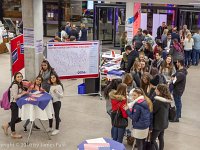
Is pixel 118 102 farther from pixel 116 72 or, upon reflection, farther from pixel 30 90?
pixel 116 72

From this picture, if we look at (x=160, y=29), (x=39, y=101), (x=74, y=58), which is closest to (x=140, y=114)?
(x=39, y=101)

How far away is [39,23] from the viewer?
→ 10.7m

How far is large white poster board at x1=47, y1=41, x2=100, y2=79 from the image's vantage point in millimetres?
9258

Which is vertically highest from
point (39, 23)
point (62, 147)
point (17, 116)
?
point (39, 23)

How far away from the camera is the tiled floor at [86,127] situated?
23.4 ft

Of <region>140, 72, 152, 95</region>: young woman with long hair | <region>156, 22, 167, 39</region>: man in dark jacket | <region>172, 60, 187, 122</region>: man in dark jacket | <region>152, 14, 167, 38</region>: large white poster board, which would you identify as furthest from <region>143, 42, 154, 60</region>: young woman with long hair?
<region>152, 14, 167, 38</region>: large white poster board

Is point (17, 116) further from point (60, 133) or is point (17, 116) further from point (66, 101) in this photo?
point (66, 101)

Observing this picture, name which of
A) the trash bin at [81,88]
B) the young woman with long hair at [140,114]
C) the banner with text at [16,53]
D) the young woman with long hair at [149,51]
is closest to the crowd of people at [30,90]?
the young woman with long hair at [140,114]

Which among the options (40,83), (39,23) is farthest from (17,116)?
(39,23)

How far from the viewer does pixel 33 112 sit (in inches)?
267

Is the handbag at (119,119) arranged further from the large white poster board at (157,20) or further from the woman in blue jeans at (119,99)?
the large white poster board at (157,20)

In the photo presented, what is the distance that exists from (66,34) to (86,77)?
5.41 metres

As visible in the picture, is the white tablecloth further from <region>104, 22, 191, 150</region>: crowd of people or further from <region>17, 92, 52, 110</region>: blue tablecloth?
<region>104, 22, 191, 150</region>: crowd of people

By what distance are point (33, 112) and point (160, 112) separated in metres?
2.38
